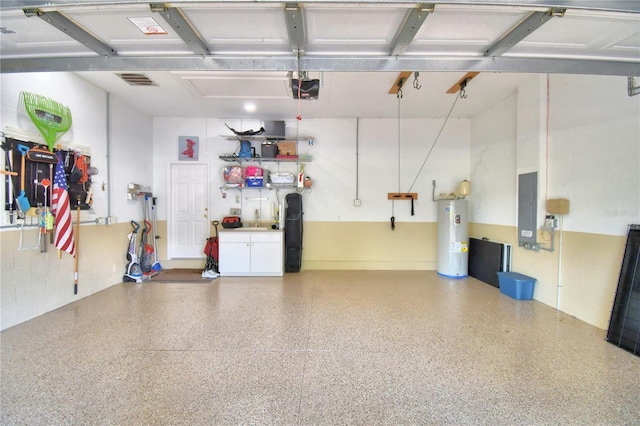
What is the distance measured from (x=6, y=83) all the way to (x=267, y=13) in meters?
3.38

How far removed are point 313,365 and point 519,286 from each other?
3220 mm

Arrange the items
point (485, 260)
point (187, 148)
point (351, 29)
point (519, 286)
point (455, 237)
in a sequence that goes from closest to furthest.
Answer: point (351, 29) → point (519, 286) → point (485, 260) → point (455, 237) → point (187, 148)

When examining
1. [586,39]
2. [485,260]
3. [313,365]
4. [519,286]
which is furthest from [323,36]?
[485,260]

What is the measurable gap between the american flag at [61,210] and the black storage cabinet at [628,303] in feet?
20.1

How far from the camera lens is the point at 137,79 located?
3736mm

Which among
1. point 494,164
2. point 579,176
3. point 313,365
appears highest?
point 494,164

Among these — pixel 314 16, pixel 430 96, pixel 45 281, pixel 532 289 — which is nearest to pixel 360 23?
pixel 314 16

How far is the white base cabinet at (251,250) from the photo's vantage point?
190 inches

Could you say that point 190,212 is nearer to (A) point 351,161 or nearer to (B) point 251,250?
(B) point 251,250

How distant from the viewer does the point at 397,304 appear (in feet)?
11.6

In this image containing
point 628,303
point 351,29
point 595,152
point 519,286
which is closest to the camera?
point 351,29

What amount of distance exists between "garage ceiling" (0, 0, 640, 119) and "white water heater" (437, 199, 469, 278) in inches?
127

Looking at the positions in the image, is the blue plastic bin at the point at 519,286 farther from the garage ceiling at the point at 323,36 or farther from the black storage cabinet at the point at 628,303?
the garage ceiling at the point at 323,36

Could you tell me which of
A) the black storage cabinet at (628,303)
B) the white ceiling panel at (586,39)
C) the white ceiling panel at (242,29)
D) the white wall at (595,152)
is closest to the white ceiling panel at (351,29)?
the white ceiling panel at (242,29)
